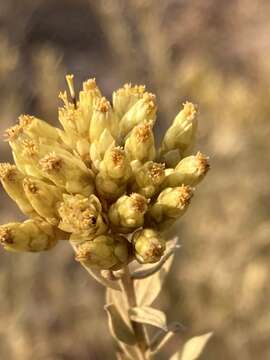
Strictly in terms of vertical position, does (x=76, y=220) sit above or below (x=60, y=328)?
above

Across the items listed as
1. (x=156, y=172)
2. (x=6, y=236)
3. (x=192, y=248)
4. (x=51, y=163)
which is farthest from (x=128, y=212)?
(x=192, y=248)

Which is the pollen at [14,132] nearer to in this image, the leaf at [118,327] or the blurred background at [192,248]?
the leaf at [118,327]

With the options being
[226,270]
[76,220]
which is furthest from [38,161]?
[226,270]

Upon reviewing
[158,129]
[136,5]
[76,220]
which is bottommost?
[76,220]

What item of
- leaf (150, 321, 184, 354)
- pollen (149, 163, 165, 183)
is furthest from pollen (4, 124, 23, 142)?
leaf (150, 321, 184, 354)

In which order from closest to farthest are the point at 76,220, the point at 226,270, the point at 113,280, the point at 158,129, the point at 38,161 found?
the point at 76,220, the point at 38,161, the point at 113,280, the point at 226,270, the point at 158,129

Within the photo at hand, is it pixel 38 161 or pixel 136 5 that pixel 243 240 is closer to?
pixel 136 5

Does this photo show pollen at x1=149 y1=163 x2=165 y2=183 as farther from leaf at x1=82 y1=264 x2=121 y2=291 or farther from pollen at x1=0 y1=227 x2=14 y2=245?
pollen at x1=0 y1=227 x2=14 y2=245
